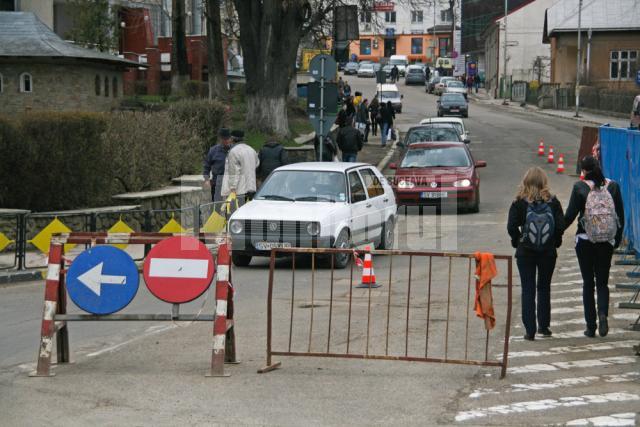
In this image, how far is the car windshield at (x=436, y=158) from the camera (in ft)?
81.0

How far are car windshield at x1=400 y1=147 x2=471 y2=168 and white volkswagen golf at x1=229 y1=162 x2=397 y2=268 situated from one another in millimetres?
6268

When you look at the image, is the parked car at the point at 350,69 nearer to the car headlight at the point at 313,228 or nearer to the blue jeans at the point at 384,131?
the blue jeans at the point at 384,131

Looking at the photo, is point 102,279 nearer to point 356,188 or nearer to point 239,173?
point 356,188

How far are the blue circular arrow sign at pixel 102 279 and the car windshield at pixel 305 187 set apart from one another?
7.40 metres

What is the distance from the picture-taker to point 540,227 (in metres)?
10.7

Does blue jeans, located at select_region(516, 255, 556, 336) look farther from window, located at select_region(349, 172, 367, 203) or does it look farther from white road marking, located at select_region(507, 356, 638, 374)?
window, located at select_region(349, 172, 367, 203)

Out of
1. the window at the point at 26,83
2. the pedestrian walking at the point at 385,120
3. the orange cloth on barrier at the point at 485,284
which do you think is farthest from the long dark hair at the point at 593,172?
the pedestrian walking at the point at 385,120

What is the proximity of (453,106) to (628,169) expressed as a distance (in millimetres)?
44319

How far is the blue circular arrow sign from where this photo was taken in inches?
370

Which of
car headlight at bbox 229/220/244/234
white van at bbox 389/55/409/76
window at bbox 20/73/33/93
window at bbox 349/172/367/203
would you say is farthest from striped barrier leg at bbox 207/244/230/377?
white van at bbox 389/55/409/76

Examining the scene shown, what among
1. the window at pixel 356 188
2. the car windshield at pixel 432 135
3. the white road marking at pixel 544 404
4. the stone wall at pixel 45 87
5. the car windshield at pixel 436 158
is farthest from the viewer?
the stone wall at pixel 45 87

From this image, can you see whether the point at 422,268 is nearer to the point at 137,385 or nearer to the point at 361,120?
the point at 137,385

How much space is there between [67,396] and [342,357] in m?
2.37

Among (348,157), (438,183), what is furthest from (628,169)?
(348,157)
